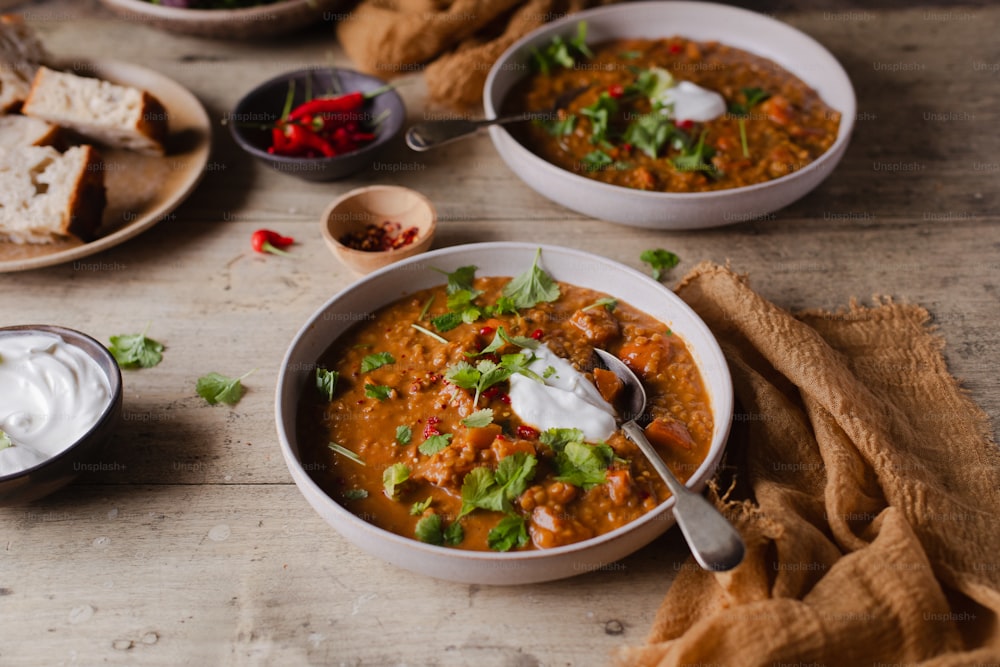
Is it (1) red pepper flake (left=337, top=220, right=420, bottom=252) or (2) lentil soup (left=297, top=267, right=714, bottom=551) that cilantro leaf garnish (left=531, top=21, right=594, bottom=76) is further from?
(2) lentil soup (left=297, top=267, right=714, bottom=551)

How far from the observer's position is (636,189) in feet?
12.6

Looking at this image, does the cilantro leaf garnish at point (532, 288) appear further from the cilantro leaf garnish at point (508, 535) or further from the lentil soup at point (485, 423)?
the cilantro leaf garnish at point (508, 535)

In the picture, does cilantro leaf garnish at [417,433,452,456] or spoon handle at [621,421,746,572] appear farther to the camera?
cilantro leaf garnish at [417,433,452,456]

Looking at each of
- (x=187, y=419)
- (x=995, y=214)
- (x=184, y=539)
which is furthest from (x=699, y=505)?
(x=995, y=214)

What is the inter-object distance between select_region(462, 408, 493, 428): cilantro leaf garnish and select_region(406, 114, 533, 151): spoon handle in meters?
1.61

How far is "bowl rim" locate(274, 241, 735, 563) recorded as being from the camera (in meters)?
2.41

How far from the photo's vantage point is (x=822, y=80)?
14.4ft

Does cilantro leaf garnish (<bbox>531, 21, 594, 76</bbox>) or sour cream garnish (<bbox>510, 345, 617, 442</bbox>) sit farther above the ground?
cilantro leaf garnish (<bbox>531, 21, 594, 76</bbox>)

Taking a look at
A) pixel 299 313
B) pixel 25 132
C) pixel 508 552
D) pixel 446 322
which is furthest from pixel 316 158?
pixel 508 552

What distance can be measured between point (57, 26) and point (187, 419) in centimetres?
352

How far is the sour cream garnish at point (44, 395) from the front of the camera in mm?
2797

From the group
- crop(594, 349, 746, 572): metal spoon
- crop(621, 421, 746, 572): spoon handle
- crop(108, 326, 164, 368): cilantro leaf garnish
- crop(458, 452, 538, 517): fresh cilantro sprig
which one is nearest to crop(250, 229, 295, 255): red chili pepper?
crop(108, 326, 164, 368): cilantro leaf garnish

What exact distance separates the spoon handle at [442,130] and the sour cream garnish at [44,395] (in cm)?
172

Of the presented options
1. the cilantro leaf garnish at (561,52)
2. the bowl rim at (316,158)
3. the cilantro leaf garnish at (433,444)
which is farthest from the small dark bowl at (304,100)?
the cilantro leaf garnish at (433,444)
